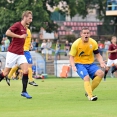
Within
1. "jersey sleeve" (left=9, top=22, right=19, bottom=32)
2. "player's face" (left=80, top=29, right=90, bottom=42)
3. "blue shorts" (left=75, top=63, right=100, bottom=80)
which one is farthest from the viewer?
"jersey sleeve" (left=9, top=22, right=19, bottom=32)

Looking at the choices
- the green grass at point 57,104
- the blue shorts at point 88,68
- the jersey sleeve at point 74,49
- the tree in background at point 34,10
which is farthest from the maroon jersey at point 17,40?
the tree in background at point 34,10

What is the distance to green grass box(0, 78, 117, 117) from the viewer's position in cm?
1303

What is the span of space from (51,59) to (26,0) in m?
17.9

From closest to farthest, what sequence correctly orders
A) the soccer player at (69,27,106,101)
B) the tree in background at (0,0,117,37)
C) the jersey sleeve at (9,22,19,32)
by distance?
the soccer player at (69,27,106,101) → the jersey sleeve at (9,22,19,32) → the tree in background at (0,0,117,37)

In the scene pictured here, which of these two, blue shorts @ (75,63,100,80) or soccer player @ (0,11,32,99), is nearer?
blue shorts @ (75,63,100,80)

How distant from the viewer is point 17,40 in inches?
665

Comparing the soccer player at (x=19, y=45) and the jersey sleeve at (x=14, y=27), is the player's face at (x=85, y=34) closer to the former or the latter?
the soccer player at (x=19, y=45)

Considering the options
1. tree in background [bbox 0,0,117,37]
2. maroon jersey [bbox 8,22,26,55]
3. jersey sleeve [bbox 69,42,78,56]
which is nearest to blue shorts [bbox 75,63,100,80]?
jersey sleeve [bbox 69,42,78,56]

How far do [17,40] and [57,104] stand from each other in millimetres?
2592

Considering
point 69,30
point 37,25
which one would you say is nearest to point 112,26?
point 69,30

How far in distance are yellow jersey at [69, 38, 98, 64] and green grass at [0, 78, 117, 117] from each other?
101 centimetres

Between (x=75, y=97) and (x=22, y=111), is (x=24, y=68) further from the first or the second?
(x=22, y=111)

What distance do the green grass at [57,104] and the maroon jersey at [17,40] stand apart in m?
1.24

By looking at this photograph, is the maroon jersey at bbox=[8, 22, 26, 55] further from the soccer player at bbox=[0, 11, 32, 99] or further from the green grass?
the green grass
